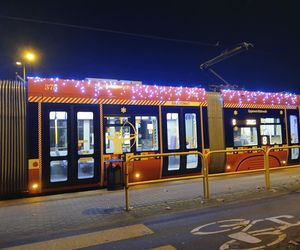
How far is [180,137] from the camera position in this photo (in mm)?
10188

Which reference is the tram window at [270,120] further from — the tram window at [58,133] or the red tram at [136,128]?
the tram window at [58,133]

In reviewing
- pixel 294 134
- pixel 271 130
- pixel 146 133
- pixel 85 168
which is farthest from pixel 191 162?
pixel 294 134

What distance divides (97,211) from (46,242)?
5.89 ft

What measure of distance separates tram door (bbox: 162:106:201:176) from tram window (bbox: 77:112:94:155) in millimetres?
2287

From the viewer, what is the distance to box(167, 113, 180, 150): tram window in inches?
395

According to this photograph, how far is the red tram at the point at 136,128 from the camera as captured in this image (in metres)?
8.35

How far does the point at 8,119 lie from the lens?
26.5 ft

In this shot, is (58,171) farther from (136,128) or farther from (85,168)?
(136,128)

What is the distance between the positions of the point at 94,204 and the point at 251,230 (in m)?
3.58

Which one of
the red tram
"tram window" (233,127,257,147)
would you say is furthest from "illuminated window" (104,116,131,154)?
"tram window" (233,127,257,147)

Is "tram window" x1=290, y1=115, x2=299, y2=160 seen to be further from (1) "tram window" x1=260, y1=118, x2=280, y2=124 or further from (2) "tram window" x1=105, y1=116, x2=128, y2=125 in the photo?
(2) "tram window" x1=105, y1=116, x2=128, y2=125

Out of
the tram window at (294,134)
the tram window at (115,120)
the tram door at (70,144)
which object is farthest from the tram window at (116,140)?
the tram window at (294,134)

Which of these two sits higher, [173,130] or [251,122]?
[251,122]

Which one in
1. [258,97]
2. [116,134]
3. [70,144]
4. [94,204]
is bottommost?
[94,204]
